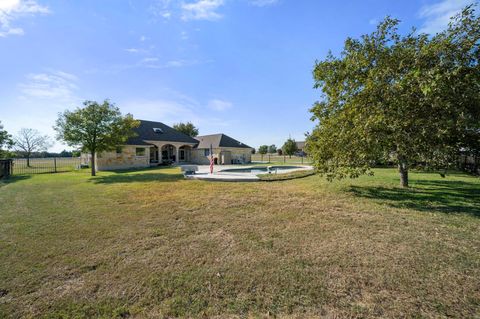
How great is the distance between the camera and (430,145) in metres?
5.87

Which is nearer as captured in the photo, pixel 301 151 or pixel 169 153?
pixel 169 153

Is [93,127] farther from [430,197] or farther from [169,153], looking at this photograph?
[430,197]

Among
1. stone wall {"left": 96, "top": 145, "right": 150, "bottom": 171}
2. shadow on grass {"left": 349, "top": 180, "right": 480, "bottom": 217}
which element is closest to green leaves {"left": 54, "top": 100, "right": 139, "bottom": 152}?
stone wall {"left": 96, "top": 145, "right": 150, "bottom": 171}

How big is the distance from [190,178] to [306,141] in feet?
24.7

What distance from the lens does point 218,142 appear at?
1129 inches

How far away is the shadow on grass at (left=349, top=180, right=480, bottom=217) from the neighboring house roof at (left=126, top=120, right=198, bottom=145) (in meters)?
23.5

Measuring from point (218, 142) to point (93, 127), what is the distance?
15.9 meters

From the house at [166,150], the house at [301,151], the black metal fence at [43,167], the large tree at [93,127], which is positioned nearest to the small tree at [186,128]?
the house at [166,150]

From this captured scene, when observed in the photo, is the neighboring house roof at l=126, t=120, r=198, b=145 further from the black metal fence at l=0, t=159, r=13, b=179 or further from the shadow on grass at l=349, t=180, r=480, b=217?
the shadow on grass at l=349, t=180, r=480, b=217

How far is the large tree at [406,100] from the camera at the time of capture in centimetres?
536

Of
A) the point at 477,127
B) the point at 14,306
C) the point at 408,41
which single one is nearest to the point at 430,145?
the point at 477,127

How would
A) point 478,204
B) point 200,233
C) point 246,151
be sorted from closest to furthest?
point 200,233 < point 478,204 < point 246,151

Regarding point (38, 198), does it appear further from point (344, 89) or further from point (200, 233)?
point (344, 89)

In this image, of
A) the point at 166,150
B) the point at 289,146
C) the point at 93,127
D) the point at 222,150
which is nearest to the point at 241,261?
the point at 93,127
